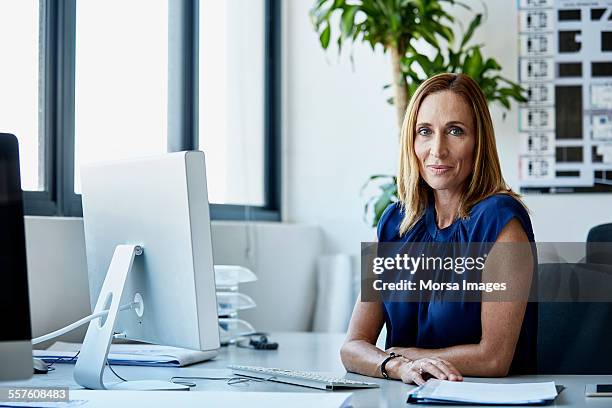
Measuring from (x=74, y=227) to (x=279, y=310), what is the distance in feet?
4.99

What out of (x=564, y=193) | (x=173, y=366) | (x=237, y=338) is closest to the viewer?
(x=173, y=366)

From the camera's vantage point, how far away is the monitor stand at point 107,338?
5.48ft

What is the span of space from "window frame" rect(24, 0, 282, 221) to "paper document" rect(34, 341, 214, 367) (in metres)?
0.53

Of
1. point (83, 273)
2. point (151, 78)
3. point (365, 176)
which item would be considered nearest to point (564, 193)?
point (365, 176)

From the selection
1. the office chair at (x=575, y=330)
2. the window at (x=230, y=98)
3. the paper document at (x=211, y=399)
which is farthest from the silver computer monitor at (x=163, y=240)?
the window at (x=230, y=98)

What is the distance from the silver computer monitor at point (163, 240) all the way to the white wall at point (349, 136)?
2.49 meters

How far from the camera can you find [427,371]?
171 cm

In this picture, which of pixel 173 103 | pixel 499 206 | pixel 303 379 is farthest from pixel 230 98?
pixel 303 379

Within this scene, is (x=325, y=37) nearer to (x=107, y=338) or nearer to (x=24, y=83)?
(x=24, y=83)

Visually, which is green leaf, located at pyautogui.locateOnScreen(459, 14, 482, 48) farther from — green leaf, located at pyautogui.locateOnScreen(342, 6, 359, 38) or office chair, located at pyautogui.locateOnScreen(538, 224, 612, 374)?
office chair, located at pyautogui.locateOnScreen(538, 224, 612, 374)

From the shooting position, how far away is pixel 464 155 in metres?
2.09

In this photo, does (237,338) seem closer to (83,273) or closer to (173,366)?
(83,273)

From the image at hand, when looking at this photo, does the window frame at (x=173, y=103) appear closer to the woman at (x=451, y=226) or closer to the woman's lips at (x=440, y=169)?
the woman at (x=451, y=226)

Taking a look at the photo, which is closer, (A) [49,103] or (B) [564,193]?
(A) [49,103]
